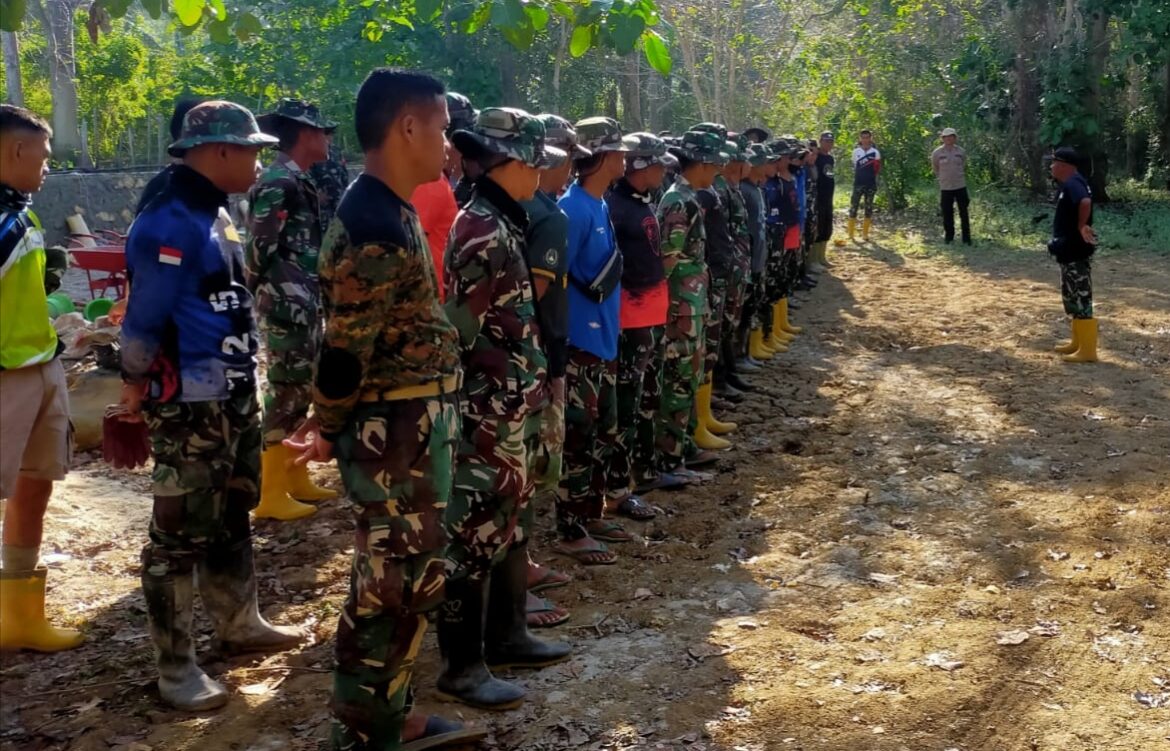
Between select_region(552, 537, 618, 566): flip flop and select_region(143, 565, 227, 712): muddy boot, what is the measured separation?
75.6 inches

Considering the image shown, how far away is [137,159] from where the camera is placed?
22969mm

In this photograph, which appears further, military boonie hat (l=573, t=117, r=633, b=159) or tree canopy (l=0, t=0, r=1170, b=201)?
tree canopy (l=0, t=0, r=1170, b=201)

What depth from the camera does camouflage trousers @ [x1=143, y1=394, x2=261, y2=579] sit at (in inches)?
147

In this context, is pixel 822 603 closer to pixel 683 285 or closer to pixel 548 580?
pixel 548 580

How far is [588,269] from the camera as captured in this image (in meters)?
5.00

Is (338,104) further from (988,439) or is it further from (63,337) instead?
(988,439)

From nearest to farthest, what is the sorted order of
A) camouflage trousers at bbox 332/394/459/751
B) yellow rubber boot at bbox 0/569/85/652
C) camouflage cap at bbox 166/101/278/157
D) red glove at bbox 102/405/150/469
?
1. camouflage trousers at bbox 332/394/459/751
2. camouflage cap at bbox 166/101/278/157
3. red glove at bbox 102/405/150/469
4. yellow rubber boot at bbox 0/569/85/652

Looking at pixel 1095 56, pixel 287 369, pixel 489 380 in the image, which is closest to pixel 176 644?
pixel 489 380

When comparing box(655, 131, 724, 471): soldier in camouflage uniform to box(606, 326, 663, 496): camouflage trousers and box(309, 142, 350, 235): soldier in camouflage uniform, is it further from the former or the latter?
box(309, 142, 350, 235): soldier in camouflage uniform

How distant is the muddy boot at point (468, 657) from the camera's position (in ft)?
12.5

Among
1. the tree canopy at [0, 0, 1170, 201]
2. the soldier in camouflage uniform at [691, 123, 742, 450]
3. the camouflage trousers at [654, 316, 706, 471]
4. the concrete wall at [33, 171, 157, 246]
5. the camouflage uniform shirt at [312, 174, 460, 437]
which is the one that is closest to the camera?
the camouflage uniform shirt at [312, 174, 460, 437]

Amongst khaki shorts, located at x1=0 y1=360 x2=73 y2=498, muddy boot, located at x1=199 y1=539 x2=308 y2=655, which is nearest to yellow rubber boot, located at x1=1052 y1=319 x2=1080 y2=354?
muddy boot, located at x1=199 y1=539 x2=308 y2=655

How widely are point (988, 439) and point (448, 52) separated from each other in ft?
52.7

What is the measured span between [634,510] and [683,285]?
1.36 meters
